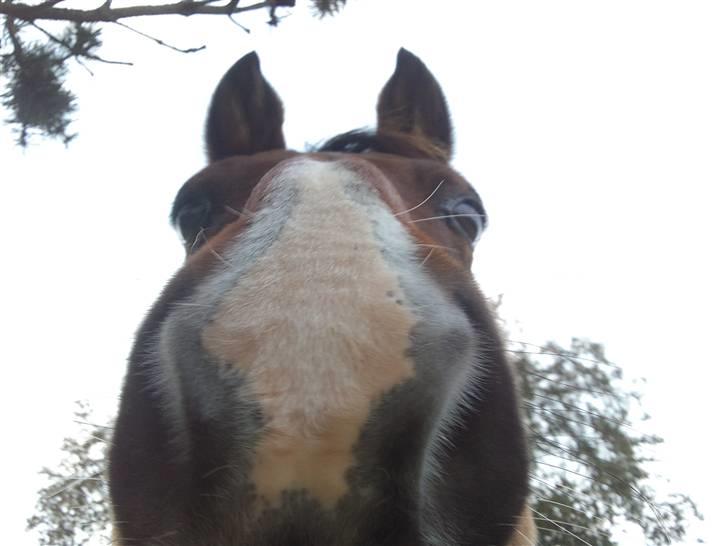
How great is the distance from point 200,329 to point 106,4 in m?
2.96

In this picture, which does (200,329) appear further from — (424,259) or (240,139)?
(240,139)

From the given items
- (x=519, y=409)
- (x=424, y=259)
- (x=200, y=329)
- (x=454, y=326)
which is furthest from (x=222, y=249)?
(x=519, y=409)

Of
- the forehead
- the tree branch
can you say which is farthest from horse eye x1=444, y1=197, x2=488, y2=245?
the tree branch

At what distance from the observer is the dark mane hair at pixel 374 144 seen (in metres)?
2.69

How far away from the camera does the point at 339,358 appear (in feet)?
3.98

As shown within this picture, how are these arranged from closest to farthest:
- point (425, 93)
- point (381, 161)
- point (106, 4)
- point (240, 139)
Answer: point (381, 161) < point (240, 139) < point (425, 93) < point (106, 4)

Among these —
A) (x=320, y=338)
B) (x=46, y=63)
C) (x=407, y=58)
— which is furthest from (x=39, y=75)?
(x=320, y=338)

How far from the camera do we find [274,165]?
7.35 feet

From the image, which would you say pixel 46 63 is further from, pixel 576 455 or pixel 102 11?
pixel 576 455

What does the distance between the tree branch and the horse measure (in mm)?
2363

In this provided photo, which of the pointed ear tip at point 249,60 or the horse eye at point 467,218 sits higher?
the pointed ear tip at point 249,60

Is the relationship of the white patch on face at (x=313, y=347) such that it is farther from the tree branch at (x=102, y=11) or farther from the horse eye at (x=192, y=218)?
the tree branch at (x=102, y=11)

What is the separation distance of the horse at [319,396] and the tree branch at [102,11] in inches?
93.0

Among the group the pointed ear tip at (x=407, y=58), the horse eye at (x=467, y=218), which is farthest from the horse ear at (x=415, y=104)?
the horse eye at (x=467, y=218)
